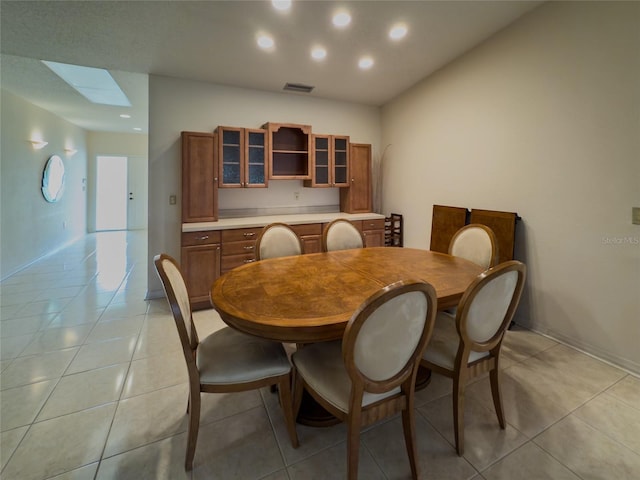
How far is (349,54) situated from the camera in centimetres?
308

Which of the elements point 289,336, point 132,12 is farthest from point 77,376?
point 132,12

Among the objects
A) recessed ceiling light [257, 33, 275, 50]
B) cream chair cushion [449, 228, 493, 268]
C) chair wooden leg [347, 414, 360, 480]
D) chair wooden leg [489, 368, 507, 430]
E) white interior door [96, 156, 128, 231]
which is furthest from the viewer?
white interior door [96, 156, 128, 231]

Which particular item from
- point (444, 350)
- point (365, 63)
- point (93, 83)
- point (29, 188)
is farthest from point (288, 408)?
point (29, 188)

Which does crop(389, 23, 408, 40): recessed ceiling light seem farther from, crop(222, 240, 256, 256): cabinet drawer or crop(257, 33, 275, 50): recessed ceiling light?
crop(222, 240, 256, 256): cabinet drawer

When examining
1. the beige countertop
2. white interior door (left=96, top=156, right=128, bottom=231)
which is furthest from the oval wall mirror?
the beige countertop

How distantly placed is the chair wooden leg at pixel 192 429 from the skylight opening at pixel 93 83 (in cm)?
389

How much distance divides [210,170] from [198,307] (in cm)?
160

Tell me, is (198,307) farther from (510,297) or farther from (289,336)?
(510,297)

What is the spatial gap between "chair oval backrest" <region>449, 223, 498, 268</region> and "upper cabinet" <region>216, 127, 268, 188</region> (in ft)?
7.89

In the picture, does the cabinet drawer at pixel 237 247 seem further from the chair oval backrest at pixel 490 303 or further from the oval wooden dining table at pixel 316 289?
the chair oval backrest at pixel 490 303

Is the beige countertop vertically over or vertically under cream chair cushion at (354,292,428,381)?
over

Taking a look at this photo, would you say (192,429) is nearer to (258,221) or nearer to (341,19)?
(258,221)

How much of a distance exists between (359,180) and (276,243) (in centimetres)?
226

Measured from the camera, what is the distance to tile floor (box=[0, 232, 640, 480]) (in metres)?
A: 1.39
